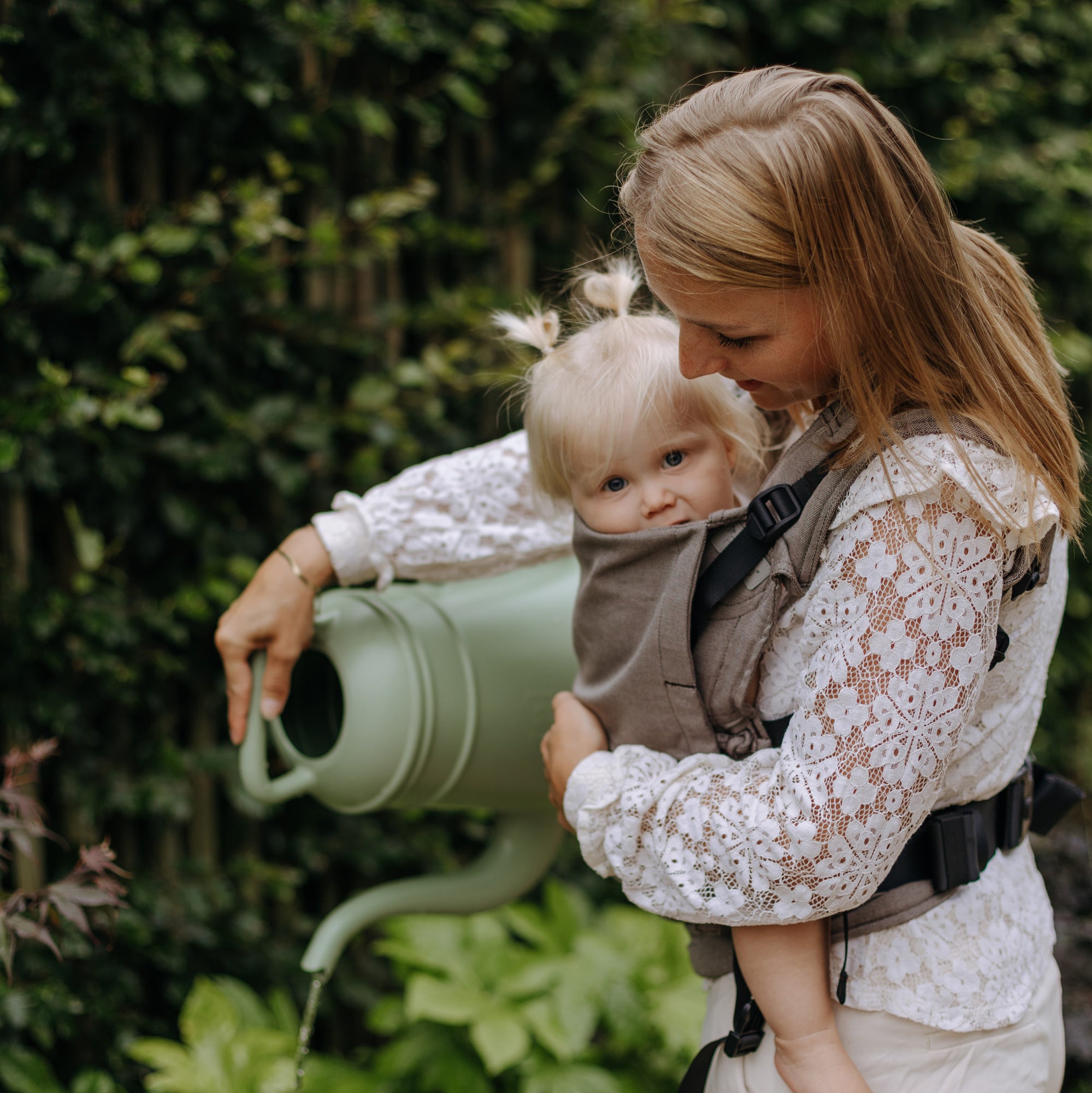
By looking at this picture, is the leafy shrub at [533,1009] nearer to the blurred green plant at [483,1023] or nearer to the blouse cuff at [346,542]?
the blurred green plant at [483,1023]

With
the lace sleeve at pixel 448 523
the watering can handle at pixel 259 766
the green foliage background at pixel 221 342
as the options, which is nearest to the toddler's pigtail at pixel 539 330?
the lace sleeve at pixel 448 523

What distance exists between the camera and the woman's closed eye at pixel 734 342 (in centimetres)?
94

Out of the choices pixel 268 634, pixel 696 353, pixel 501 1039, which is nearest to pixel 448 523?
pixel 268 634

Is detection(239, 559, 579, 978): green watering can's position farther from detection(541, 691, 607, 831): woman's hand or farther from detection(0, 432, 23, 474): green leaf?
detection(0, 432, 23, 474): green leaf

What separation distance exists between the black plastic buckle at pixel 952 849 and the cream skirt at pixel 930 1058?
135 millimetres

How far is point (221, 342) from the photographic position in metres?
1.99

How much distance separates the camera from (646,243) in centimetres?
93

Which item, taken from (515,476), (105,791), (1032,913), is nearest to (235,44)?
(515,476)

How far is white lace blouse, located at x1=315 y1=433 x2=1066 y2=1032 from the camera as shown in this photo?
2.83ft

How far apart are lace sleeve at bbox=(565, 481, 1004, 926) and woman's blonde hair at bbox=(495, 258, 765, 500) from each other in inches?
10.9

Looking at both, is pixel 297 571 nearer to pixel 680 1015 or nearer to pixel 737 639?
pixel 737 639

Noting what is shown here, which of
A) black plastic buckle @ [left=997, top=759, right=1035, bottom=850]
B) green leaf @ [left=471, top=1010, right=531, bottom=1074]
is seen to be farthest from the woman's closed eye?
green leaf @ [left=471, top=1010, right=531, bottom=1074]

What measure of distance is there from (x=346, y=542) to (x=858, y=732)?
0.71m

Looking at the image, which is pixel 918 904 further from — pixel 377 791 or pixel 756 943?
pixel 377 791
